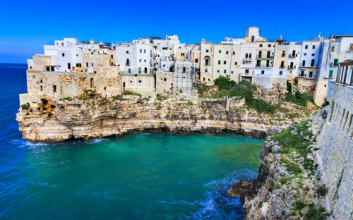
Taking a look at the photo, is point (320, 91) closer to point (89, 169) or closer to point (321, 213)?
point (321, 213)

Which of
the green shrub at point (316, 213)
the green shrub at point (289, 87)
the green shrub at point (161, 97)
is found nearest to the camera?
the green shrub at point (316, 213)

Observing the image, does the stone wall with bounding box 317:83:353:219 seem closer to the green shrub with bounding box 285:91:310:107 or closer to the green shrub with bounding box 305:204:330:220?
the green shrub with bounding box 305:204:330:220

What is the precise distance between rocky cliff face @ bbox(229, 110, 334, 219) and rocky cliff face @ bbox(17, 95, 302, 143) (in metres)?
16.3

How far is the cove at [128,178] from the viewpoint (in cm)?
1842

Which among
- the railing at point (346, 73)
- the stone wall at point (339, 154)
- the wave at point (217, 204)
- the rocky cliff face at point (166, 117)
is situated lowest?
the wave at point (217, 204)

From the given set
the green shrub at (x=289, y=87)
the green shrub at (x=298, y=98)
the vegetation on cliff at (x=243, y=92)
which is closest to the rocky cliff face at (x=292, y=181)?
the vegetation on cliff at (x=243, y=92)

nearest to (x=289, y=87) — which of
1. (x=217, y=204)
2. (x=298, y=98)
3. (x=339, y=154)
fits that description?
(x=298, y=98)

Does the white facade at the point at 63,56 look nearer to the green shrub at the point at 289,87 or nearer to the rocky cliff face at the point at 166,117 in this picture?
the rocky cliff face at the point at 166,117

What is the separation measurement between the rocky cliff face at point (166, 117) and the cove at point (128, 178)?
2.32 m

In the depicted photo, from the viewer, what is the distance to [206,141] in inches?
1321

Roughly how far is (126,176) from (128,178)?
1.63ft

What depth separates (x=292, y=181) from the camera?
12.8 metres

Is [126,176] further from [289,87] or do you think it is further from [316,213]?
[289,87]

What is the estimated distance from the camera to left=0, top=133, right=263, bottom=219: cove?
1842 cm
